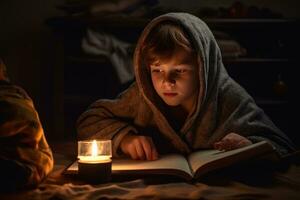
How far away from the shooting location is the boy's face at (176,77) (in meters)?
1.61

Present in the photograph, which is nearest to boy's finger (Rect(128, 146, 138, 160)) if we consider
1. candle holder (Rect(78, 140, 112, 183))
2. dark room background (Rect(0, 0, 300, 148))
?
candle holder (Rect(78, 140, 112, 183))

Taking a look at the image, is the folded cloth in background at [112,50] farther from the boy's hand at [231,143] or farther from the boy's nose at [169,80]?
the boy's hand at [231,143]

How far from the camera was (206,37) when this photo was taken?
176 cm

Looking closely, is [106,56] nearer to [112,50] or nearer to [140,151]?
[112,50]

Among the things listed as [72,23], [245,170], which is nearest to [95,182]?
[245,170]

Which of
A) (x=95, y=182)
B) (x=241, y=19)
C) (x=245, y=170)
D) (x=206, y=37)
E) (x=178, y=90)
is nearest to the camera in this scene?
(x=95, y=182)

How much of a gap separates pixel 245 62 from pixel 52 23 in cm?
123

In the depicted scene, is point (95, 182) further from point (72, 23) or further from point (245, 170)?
point (72, 23)

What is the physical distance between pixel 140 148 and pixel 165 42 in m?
0.37

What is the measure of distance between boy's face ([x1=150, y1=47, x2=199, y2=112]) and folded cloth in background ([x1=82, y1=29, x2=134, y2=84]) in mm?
1226

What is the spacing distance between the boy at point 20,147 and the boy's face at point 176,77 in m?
0.46

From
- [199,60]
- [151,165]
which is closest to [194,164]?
[151,165]

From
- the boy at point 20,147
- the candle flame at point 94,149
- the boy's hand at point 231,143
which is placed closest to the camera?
the boy at point 20,147

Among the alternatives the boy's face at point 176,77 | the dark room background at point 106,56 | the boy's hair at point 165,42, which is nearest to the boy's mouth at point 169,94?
the boy's face at point 176,77
